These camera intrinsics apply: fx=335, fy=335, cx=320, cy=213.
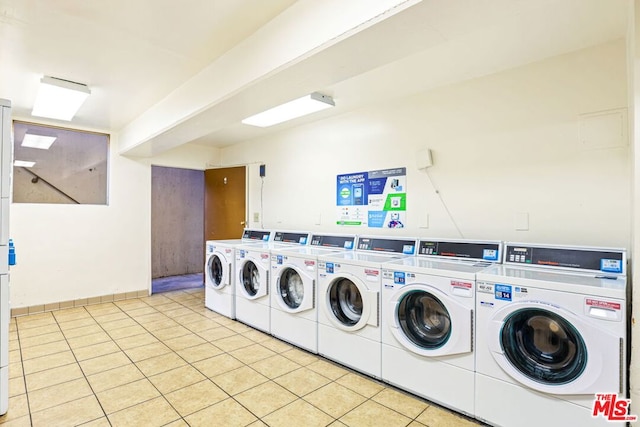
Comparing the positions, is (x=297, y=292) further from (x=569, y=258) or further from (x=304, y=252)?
(x=569, y=258)

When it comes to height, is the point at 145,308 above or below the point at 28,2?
below

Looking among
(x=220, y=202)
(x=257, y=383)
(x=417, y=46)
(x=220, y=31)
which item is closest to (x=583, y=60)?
(x=417, y=46)

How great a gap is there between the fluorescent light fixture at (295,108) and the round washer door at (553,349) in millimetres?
2313

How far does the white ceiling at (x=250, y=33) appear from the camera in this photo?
1.65m

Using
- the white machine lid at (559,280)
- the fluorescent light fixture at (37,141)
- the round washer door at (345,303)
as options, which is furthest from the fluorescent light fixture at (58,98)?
the white machine lid at (559,280)

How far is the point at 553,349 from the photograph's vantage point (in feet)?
5.87

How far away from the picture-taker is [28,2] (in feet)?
6.02

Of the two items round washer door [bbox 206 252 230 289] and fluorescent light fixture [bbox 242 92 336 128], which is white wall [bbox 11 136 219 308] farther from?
fluorescent light fixture [bbox 242 92 336 128]

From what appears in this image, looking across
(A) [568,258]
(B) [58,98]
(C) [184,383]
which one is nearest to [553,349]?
(A) [568,258]

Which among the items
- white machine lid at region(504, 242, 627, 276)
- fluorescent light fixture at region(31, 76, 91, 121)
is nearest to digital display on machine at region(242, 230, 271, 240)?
fluorescent light fixture at region(31, 76, 91, 121)

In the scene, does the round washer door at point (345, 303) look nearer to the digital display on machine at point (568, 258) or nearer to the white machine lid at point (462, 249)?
the white machine lid at point (462, 249)

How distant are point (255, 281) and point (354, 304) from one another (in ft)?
4.51

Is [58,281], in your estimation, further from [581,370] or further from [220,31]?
[581,370]

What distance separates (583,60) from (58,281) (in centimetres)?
578
